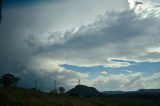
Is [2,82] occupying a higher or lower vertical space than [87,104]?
higher

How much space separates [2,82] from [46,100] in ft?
228

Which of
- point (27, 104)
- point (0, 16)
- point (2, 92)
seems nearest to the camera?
point (0, 16)

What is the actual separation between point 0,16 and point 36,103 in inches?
2241

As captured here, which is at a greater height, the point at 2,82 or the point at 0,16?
the point at 2,82

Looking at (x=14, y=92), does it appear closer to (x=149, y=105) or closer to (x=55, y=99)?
(x=55, y=99)

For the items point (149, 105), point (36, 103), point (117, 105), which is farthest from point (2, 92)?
point (149, 105)

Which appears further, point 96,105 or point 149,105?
point 149,105

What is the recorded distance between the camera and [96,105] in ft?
266

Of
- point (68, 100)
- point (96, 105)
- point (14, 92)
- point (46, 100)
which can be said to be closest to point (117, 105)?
point (96, 105)

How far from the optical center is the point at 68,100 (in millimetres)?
76562

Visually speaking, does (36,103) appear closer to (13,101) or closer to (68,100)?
(13,101)

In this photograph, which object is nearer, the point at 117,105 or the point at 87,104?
the point at 87,104

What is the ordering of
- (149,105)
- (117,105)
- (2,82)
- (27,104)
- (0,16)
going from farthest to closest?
(2,82) → (149,105) → (117,105) → (27,104) → (0,16)

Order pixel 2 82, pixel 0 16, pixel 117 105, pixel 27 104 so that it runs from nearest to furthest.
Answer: pixel 0 16 < pixel 27 104 < pixel 117 105 < pixel 2 82
